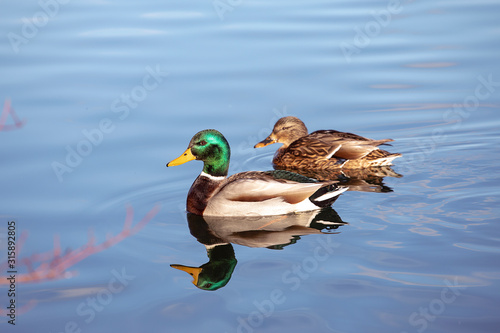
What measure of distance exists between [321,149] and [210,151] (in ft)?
6.82

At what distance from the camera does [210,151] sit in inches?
338

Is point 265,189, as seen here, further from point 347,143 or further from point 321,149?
point 321,149

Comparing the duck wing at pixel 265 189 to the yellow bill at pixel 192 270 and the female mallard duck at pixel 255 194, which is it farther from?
the yellow bill at pixel 192 270

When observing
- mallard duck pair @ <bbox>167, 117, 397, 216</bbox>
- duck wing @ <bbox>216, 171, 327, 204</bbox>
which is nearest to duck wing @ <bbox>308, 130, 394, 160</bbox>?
mallard duck pair @ <bbox>167, 117, 397, 216</bbox>

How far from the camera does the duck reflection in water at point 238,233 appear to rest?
6688 millimetres

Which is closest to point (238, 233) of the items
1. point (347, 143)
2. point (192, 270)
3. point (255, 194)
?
point (255, 194)

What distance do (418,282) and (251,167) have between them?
4074mm

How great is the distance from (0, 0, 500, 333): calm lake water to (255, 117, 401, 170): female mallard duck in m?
0.34

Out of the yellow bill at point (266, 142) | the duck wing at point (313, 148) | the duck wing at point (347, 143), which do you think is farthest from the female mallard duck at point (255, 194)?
the yellow bill at point (266, 142)

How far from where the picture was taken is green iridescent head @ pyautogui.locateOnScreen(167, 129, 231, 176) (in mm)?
8516

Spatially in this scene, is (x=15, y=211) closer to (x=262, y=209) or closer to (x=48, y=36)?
(x=262, y=209)

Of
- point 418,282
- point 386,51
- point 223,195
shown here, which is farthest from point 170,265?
point 386,51

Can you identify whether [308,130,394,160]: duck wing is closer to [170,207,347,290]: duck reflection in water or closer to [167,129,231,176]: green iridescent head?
[170,207,347,290]: duck reflection in water

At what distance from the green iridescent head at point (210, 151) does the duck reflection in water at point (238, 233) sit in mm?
659
